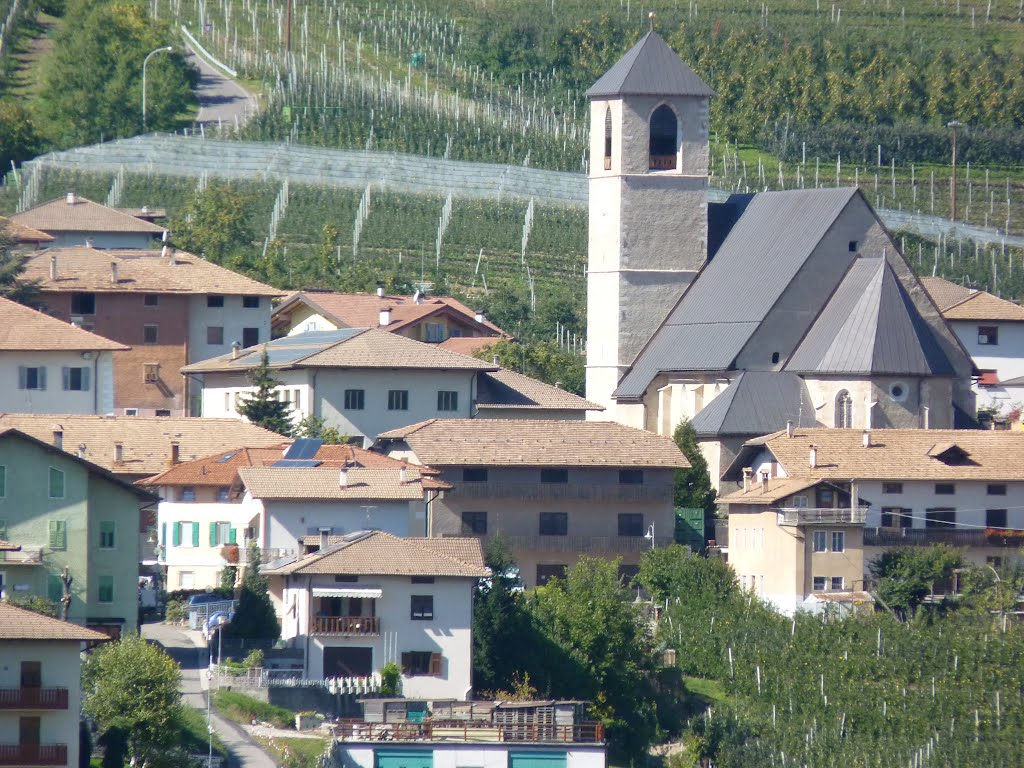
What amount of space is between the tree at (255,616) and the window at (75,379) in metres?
19.5

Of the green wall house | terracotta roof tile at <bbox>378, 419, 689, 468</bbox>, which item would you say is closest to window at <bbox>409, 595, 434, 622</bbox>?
the green wall house

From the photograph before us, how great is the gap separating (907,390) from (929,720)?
17.6 m

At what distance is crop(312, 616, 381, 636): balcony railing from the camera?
4931 centimetres

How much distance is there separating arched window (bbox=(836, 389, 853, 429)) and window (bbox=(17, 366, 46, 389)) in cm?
2131

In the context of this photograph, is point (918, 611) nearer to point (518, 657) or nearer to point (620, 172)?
point (518, 657)

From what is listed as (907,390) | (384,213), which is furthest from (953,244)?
(907,390)

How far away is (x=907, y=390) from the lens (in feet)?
227

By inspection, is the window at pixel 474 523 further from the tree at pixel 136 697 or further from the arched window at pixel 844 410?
the tree at pixel 136 697

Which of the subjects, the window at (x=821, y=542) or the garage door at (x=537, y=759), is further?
the window at (x=821, y=542)

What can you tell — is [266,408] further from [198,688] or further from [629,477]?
[198,688]

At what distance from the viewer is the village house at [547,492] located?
61562 mm

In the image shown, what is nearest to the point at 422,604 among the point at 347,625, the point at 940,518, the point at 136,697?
the point at 347,625

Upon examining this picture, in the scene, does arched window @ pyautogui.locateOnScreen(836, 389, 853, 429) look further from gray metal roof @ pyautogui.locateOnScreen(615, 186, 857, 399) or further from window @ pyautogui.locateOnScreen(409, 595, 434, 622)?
window @ pyautogui.locateOnScreen(409, 595, 434, 622)

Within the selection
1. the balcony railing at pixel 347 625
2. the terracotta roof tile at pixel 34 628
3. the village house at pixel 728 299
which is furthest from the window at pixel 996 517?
the terracotta roof tile at pixel 34 628
